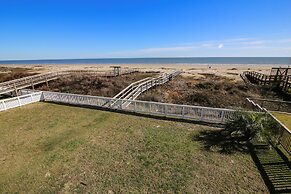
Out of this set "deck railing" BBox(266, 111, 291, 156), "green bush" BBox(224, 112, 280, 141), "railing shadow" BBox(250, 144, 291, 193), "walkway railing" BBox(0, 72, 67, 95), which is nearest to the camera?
"railing shadow" BBox(250, 144, 291, 193)

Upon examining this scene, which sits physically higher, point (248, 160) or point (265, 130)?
point (265, 130)

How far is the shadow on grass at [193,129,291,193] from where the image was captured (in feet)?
17.6

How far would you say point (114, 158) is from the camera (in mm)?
6750

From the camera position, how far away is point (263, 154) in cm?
676

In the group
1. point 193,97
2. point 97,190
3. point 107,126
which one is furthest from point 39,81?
point 97,190

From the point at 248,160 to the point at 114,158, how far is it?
16.6 feet

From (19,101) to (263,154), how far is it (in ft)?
52.8

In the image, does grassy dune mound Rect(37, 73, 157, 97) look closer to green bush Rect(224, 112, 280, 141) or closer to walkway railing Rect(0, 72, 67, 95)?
walkway railing Rect(0, 72, 67, 95)

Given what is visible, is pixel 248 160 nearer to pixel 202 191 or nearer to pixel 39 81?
pixel 202 191

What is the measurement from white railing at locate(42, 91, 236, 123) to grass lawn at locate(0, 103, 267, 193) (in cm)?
91

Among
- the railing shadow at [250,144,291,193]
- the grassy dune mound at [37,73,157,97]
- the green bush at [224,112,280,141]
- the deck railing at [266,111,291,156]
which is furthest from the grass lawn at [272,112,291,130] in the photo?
the grassy dune mound at [37,73,157,97]

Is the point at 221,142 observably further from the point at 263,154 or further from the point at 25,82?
the point at 25,82

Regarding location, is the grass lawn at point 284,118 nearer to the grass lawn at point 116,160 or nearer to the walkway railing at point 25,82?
the grass lawn at point 116,160

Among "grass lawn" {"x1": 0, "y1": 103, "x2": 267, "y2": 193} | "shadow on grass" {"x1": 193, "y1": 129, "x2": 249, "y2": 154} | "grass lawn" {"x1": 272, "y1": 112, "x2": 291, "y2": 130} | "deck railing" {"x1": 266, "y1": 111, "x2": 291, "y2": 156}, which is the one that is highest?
"deck railing" {"x1": 266, "y1": 111, "x2": 291, "y2": 156}
